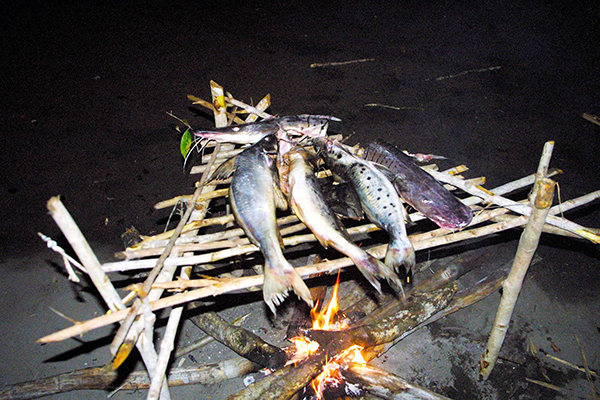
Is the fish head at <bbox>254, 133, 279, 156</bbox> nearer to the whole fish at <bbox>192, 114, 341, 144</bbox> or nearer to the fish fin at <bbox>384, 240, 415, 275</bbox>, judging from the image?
the whole fish at <bbox>192, 114, 341, 144</bbox>

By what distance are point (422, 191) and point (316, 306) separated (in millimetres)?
1488

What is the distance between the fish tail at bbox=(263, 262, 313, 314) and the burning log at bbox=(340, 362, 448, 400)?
3.55 feet

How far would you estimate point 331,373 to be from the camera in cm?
321

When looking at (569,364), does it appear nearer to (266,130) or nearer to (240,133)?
(266,130)

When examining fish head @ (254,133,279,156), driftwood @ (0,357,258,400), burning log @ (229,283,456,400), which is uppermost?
fish head @ (254,133,279,156)

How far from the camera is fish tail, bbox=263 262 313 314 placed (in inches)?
97.3

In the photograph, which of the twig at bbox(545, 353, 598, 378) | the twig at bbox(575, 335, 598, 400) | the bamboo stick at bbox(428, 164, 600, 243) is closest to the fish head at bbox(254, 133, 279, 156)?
the bamboo stick at bbox(428, 164, 600, 243)

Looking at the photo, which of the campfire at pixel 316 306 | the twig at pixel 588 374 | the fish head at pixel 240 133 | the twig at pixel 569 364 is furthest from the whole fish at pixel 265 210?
the twig at pixel 588 374

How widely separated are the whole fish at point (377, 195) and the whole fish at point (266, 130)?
235mm

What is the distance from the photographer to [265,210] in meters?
2.90

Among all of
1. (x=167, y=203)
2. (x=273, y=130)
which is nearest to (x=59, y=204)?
(x=167, y=203)

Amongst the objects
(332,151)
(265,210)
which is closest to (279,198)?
(265,210)

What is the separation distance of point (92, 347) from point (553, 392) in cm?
434

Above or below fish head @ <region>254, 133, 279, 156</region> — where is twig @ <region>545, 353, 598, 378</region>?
below
